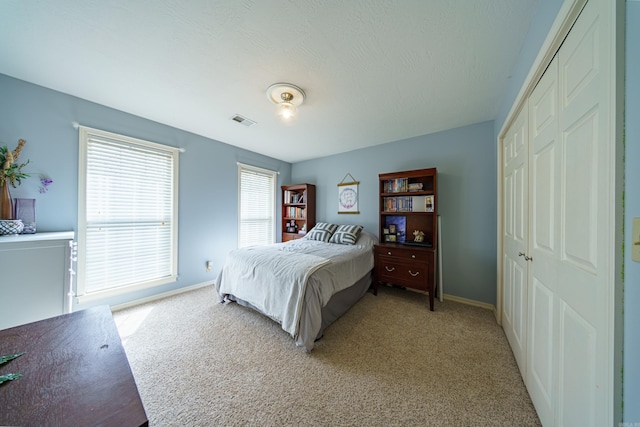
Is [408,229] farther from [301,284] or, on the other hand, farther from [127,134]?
[127,134]

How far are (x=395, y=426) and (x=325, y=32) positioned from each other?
253 cm

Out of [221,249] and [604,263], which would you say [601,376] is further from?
[221,249]

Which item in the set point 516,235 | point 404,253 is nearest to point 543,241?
point 516,235

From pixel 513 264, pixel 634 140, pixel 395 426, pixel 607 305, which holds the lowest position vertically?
pixel 395 426

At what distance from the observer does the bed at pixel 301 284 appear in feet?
5.98

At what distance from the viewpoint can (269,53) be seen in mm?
1558

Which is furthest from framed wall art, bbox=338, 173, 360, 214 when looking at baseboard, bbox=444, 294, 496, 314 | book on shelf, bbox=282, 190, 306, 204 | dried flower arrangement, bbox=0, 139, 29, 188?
dried flower arrangement, bbox=0, 139, 29, 188

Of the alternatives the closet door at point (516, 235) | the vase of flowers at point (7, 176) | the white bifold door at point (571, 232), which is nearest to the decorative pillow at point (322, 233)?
the closet door at point (516, 235)

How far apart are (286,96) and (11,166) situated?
259cm

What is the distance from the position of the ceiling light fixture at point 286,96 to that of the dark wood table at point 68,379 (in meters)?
2.08

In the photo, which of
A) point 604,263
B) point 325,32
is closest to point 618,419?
point 604,263

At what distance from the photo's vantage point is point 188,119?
2.67 m

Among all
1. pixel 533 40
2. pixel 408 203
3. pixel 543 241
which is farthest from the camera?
pixel 408 203

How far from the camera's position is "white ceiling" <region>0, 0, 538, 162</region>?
4.09ft
